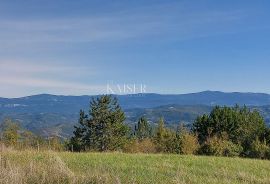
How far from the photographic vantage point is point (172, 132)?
70938 mm

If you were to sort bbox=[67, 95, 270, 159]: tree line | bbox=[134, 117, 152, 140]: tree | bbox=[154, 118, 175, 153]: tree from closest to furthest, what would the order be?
bbox=[67, 95, 270, 159]: tree line
bbox=[154, 118, 175, 153]: tree
bbox=[134, 117, 152, 140]: tree

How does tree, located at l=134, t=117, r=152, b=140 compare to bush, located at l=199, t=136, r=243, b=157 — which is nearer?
bush, located at l=199, t=136, r=243, b=157

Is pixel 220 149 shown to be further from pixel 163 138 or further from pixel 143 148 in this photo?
pixel 163 138

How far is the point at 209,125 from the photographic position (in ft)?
240

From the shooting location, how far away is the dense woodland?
57.9 meters

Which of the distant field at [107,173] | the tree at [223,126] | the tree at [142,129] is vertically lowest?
the tree at [142,129]

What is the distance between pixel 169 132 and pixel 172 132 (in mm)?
801

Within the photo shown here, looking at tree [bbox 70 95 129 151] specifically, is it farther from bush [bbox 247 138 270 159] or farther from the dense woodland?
bush [bbox 247 138 270 159]

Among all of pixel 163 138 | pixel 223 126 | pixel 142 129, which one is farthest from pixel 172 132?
pixel 142 129

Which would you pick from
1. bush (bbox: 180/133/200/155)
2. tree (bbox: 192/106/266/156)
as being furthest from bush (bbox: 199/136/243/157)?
tree (bbox: 192/106/266/156)

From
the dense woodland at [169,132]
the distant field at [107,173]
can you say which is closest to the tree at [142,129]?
the dense woodland at [169,132]

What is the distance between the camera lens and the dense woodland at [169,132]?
5786 centimetres

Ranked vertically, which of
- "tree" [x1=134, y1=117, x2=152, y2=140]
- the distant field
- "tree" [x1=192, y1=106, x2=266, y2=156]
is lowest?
"tree" [x1=134, y1=117, x2=152, y2=140]

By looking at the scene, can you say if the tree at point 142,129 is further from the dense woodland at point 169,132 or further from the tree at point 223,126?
the tree at point 223,126
